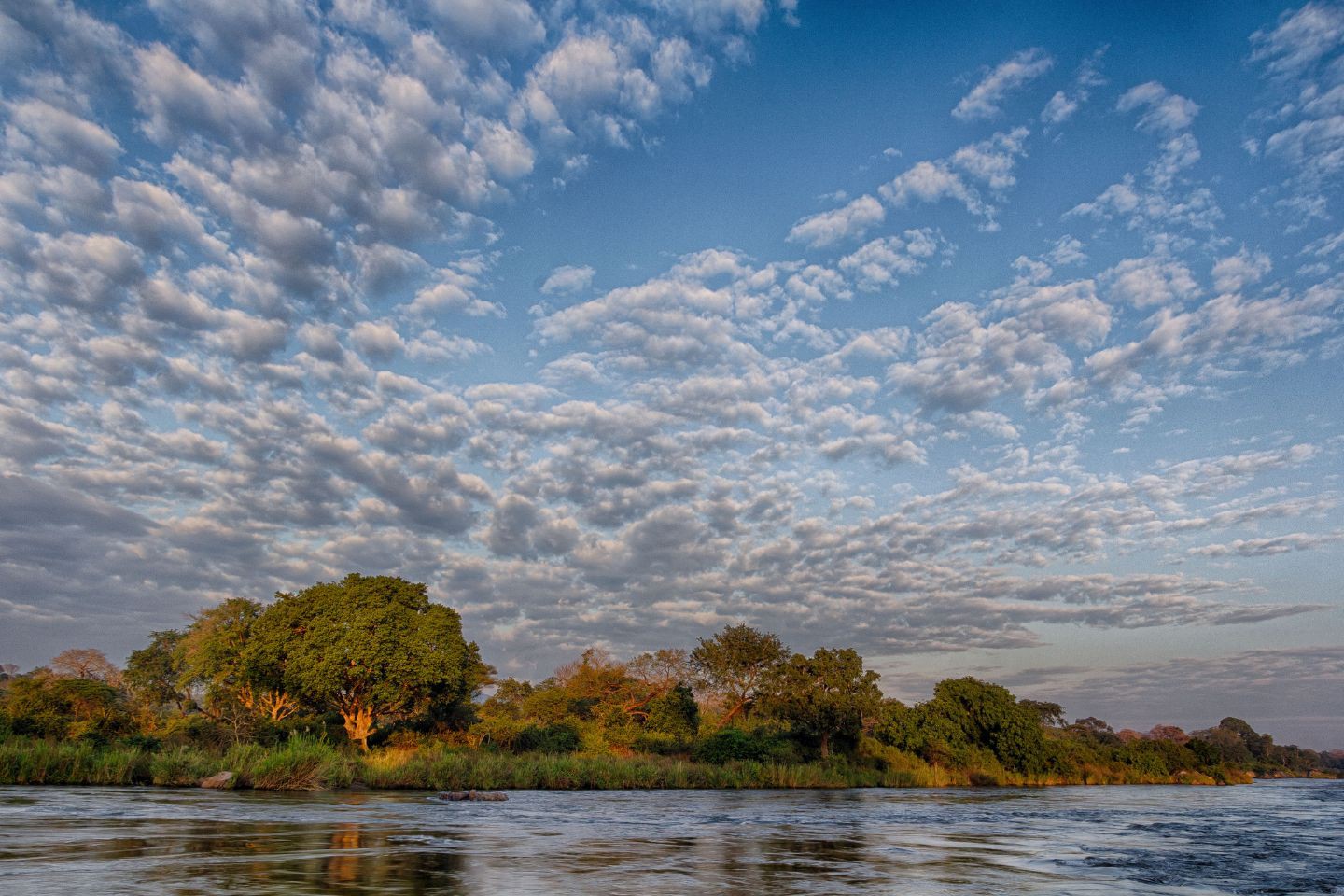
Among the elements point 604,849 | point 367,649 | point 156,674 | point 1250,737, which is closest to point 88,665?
point 156,674

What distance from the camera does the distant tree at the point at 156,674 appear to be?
241ft

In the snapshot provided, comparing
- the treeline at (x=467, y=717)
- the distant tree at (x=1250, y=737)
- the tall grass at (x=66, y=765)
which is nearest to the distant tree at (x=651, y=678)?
the treeline at (x=467, y=717)

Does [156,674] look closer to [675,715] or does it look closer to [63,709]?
[63,709]

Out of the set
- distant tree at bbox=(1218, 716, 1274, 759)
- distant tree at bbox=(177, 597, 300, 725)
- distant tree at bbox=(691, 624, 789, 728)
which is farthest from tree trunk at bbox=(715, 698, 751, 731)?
distant tree at bbox=(1218, 716, 1274, 759)

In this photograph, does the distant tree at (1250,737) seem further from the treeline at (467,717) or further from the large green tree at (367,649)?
the large green tree at (367,649)

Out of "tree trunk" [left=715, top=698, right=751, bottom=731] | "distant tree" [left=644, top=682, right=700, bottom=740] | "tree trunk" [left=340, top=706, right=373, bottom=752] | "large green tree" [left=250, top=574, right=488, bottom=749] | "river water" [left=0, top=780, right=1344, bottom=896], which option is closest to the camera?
"river water" [left=0, top=780, right=1344, bottom=896]

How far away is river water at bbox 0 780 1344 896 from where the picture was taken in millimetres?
9094

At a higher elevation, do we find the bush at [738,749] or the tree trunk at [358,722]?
the tree trunk at [358,722]

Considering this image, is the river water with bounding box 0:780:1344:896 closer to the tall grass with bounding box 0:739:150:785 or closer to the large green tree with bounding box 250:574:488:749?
the tall grass with bounding box 0:739:150:785

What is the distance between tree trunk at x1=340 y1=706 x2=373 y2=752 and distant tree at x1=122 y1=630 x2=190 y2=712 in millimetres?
32452

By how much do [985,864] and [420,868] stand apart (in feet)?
27.6

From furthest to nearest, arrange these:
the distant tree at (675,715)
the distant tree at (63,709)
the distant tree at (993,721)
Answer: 1. the distant tree at (675,715)
2. the distant tree at (993,721)
3. the distant tree at (63,709)

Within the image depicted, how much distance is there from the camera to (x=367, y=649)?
47.6 m

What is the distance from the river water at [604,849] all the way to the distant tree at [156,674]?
5566cm
